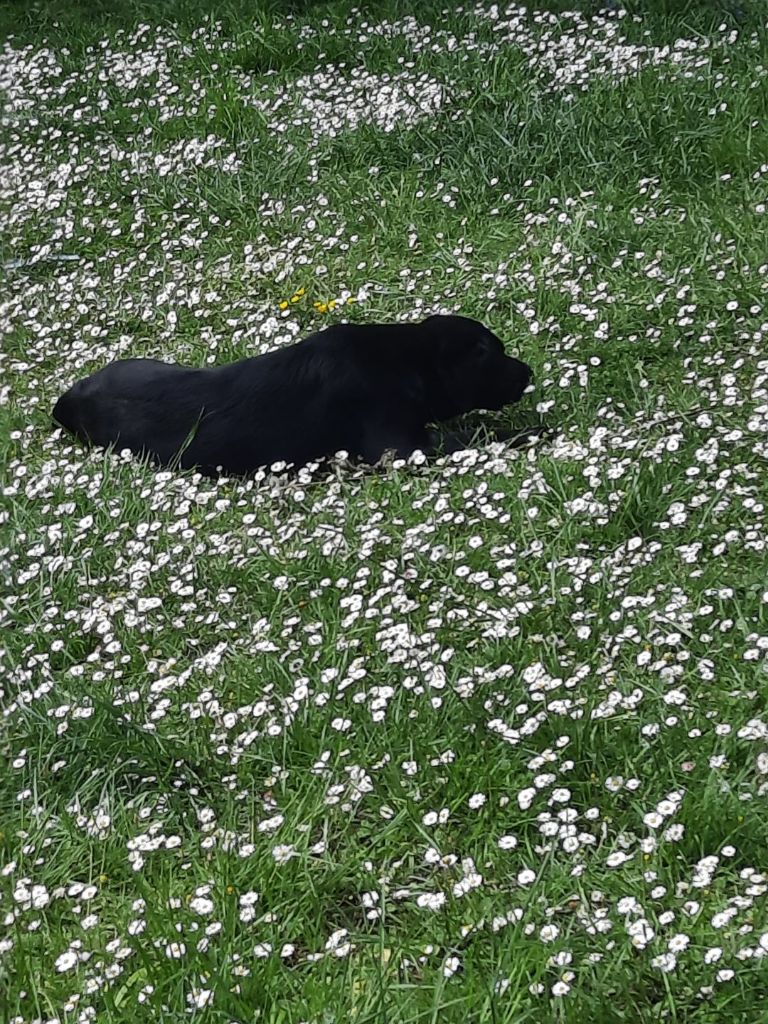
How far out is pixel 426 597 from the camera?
4.07 metres

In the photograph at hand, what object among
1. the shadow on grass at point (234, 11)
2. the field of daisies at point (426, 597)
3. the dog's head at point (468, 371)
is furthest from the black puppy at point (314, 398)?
the shadow on grass at point (234, 11)

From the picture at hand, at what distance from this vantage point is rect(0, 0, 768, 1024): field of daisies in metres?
2.87

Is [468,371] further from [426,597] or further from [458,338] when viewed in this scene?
[426,597]

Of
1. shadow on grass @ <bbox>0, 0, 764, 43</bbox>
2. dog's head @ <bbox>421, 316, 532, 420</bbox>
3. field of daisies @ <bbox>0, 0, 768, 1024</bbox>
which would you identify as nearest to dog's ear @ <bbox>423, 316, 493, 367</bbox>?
dog's head @ <bbox>421, 316, 532, 420</bbox>

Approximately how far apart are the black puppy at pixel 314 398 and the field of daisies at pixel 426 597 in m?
Result: 0.15

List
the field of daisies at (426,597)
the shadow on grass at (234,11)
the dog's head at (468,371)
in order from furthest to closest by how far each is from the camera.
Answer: the shadow on grass at (234,11) → the dog's head at (468,371) → the field of daisies at (426,597)

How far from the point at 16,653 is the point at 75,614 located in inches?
9.6

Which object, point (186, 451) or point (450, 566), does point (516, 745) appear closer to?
point (450, 566)

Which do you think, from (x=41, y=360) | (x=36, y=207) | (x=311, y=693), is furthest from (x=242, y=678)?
(x=36, y=207)

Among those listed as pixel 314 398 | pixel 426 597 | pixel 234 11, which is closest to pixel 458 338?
pixel 314 398

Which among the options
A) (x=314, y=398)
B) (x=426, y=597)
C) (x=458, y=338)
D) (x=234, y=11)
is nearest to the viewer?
(x=426, y=597)

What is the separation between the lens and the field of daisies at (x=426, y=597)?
2869mm

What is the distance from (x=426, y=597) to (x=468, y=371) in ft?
4.87

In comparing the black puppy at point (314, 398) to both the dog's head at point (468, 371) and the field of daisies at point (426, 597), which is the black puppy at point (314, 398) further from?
the field of daisies at point (426, 597)
